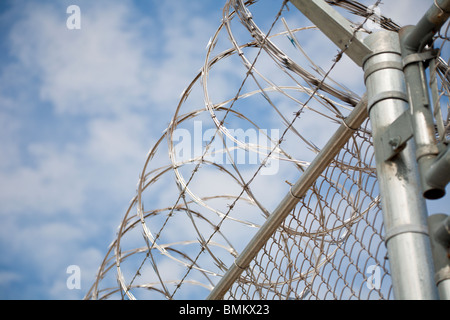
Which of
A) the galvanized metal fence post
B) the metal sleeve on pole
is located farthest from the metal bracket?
the metal sleeve on pole

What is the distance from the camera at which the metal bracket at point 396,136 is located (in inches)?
94.0

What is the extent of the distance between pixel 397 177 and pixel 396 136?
146 millimetres

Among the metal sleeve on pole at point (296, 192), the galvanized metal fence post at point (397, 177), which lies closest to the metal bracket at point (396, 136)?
the galvanized metal fence post at point (397, 177)

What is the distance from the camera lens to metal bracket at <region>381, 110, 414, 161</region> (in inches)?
94.0

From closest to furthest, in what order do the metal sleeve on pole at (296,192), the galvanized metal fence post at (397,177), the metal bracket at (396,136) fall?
1. the galvanized metal fence post at (397,177)
2. the metal bracket at (396,136)
3. the metal sleeve on pole at (296,192)

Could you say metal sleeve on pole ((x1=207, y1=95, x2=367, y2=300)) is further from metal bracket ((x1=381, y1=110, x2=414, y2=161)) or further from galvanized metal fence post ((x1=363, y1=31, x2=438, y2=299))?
metal bracket ((x1=381, y1=110, x2=414, y2=161))

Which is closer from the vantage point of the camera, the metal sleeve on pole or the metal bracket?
the metal bracket

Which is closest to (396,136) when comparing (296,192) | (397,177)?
(397,177)

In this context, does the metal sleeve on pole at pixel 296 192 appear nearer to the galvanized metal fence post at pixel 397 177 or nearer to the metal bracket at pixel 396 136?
the galvanized metal fence post at pixel 397 177

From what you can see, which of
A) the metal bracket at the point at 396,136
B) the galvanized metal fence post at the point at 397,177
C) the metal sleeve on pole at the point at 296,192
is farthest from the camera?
the metal sleeve on pole at the point at 296,192
